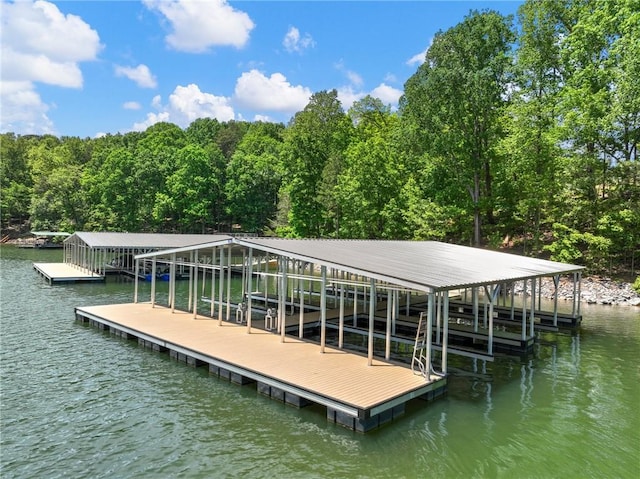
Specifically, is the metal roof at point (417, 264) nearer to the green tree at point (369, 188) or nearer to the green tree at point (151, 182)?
the green tree at point (369, 188)

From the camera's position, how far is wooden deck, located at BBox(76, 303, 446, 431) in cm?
923

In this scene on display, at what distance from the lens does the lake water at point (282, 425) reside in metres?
7.76

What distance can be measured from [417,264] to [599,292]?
17025 millimetres

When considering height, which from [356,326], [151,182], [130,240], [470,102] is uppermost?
[470,102]

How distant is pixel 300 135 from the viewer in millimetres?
46688

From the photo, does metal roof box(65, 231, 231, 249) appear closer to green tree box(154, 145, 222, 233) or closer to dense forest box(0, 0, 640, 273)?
dense forest box(0, 0, 640, 273)

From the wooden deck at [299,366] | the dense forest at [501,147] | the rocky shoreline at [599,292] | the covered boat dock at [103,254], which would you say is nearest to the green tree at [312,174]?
the dense forest at [501,147]

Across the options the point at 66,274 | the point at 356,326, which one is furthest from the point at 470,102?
the point at 66,274

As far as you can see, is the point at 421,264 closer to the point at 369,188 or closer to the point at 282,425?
the point at 282,425

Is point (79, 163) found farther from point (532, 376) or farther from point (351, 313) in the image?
point (532, 376)

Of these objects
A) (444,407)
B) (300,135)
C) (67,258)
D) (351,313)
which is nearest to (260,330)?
(351,313)

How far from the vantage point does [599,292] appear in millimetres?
25188

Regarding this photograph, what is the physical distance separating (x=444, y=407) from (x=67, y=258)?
119 feet

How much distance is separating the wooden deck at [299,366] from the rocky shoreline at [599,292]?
703 inches
